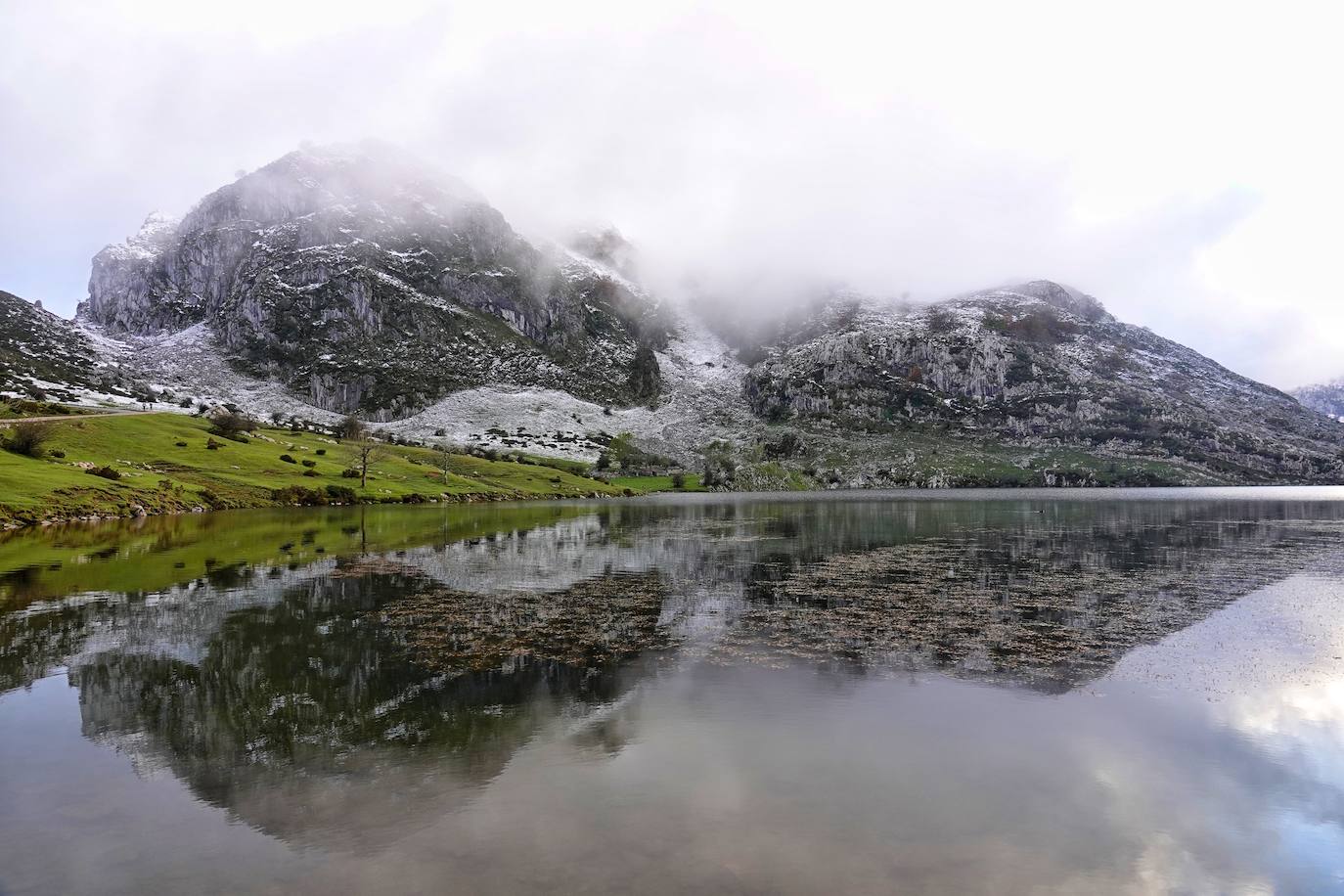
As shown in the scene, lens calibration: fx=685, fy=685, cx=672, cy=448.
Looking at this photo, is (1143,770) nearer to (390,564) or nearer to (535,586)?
(535,586)

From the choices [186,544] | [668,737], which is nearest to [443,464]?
[186,544]

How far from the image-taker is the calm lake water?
948cm

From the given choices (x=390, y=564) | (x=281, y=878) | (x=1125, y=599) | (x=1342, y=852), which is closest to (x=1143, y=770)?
(x=1342, y=852)

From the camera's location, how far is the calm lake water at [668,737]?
9484 mm

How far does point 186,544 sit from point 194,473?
186ft

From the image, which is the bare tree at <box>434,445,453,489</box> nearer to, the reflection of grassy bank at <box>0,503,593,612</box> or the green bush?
the green bush

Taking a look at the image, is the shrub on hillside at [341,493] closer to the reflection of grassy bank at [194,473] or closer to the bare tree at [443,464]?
the reflection of grassy bank at [194,473]

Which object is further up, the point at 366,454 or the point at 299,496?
the point at 366,454

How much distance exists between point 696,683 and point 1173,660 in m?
14.4

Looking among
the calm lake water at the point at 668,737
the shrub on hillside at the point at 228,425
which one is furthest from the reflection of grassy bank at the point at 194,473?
the calm lake water at the point at 668,737

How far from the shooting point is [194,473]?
9462 cm

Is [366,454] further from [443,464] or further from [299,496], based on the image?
[443,464]

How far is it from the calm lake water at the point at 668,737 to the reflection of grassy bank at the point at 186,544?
91 centimetres

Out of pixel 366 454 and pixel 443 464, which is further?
pixel 443 464
